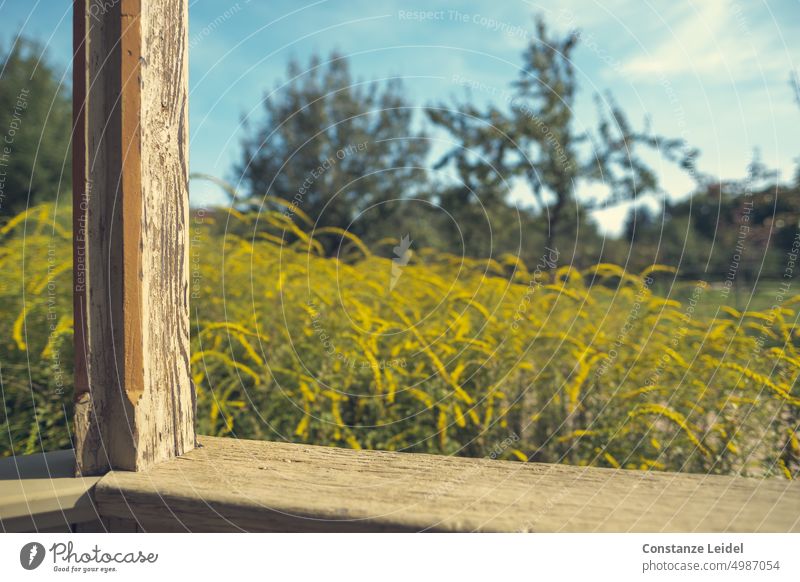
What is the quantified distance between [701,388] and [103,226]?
2282 millimetres

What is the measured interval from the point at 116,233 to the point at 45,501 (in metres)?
0.65

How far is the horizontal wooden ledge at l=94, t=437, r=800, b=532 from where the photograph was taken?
118cm

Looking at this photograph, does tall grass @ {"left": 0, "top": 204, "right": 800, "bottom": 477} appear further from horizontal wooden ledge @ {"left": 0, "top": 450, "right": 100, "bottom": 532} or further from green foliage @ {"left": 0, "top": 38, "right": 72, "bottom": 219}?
green foliage @ {"left": 0, "top": 38, "right": 72, "bottom": 219}

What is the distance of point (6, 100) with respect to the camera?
15.9 meters

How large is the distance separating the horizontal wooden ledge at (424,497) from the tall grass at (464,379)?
32.4 inches

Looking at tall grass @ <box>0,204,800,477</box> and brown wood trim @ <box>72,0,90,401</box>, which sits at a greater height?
brown wood trim @ <box>72,0,90,401</box>

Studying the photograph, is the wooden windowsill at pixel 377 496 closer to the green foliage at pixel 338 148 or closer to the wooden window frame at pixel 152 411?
the wooden window frame at pixel 152 411

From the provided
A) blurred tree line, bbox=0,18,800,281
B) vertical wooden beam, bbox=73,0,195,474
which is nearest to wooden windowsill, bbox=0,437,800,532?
vertical wooden beam, bbox=73,0,195,474

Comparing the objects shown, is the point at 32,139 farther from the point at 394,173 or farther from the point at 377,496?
the point at 377,496

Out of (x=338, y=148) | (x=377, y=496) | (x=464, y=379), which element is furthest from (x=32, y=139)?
(x=377, y=496)

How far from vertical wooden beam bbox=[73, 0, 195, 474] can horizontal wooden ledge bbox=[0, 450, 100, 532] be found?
72 millimetres

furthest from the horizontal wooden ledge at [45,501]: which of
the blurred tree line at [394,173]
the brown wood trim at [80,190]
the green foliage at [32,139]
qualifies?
the green foliage at [32,139]

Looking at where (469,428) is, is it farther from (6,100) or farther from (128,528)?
(6,100)

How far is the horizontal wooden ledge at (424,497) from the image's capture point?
3.88 ft
